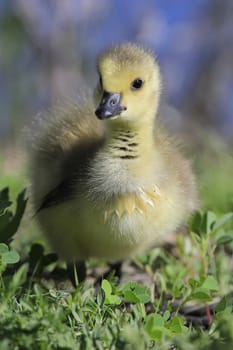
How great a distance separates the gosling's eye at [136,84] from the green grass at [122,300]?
20.5 inches

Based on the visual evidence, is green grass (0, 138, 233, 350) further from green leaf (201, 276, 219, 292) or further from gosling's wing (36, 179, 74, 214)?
gosling's wing (36, 179, 74, 214)

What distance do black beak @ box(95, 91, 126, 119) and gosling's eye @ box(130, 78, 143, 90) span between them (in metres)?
0.09

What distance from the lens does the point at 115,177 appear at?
248 cm

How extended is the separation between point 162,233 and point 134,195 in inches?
10.2

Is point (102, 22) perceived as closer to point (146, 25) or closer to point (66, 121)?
point (146, 25)

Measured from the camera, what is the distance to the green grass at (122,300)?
5.14 ft

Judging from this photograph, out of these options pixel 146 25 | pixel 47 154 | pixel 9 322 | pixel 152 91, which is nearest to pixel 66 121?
pixel 47 154

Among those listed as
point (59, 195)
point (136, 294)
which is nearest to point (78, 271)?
point (59, 195)

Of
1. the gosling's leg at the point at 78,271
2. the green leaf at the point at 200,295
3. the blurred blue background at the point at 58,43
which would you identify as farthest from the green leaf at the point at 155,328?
the blurred blue background at the point at 58,43

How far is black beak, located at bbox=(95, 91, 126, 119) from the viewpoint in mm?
2432

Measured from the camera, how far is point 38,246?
268 centimetres

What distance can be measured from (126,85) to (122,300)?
0.74 metres

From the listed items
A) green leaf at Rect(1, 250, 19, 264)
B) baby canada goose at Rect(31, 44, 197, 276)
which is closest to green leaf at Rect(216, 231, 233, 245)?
baby canada goose at Rect(31, 44, 197, 276)

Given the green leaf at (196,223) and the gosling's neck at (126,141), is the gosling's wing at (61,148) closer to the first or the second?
the gosling's neck at (126,141)
